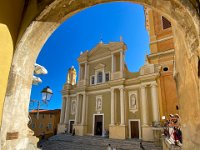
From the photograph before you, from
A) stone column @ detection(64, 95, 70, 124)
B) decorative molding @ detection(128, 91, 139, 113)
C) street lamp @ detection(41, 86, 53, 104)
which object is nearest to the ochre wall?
decorative molding @ detection(128, 91, 139, 113)

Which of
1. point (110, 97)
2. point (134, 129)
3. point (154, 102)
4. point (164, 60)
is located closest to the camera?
point (154, 102)

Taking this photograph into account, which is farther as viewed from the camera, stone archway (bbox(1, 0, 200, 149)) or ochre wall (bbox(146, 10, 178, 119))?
ochre wall (bbox(146, 10, 178, 119))

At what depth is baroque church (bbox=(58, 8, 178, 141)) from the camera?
646 inches

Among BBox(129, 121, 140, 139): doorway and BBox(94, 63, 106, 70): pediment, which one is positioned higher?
BBox(94, 63, 106, 70): pediment

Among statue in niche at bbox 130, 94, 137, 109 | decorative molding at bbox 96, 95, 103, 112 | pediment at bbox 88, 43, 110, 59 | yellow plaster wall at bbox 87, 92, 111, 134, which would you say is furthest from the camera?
pediment at bbox 88, 43, 110, 59

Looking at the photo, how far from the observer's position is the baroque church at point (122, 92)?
16.4 meters

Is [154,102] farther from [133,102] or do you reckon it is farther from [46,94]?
[46,94]

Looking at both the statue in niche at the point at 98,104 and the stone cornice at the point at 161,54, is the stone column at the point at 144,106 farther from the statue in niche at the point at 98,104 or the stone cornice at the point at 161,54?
the statue in niche at the point at 98,104

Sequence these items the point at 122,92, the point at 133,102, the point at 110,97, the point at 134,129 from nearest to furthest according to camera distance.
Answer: the point at 134,129 < the point at 133,102 < the point at 122,92 < the point at 110,97

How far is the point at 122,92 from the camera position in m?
19.2

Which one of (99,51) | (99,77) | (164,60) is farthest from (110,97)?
(99,51)

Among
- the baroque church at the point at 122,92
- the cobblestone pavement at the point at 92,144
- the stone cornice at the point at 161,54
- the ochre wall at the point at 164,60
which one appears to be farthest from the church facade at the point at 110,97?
the cobblestone pavement at the point at 92,144

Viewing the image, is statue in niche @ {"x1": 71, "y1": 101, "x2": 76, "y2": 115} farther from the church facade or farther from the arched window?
the arched window

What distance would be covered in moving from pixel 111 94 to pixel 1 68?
1863 cm
